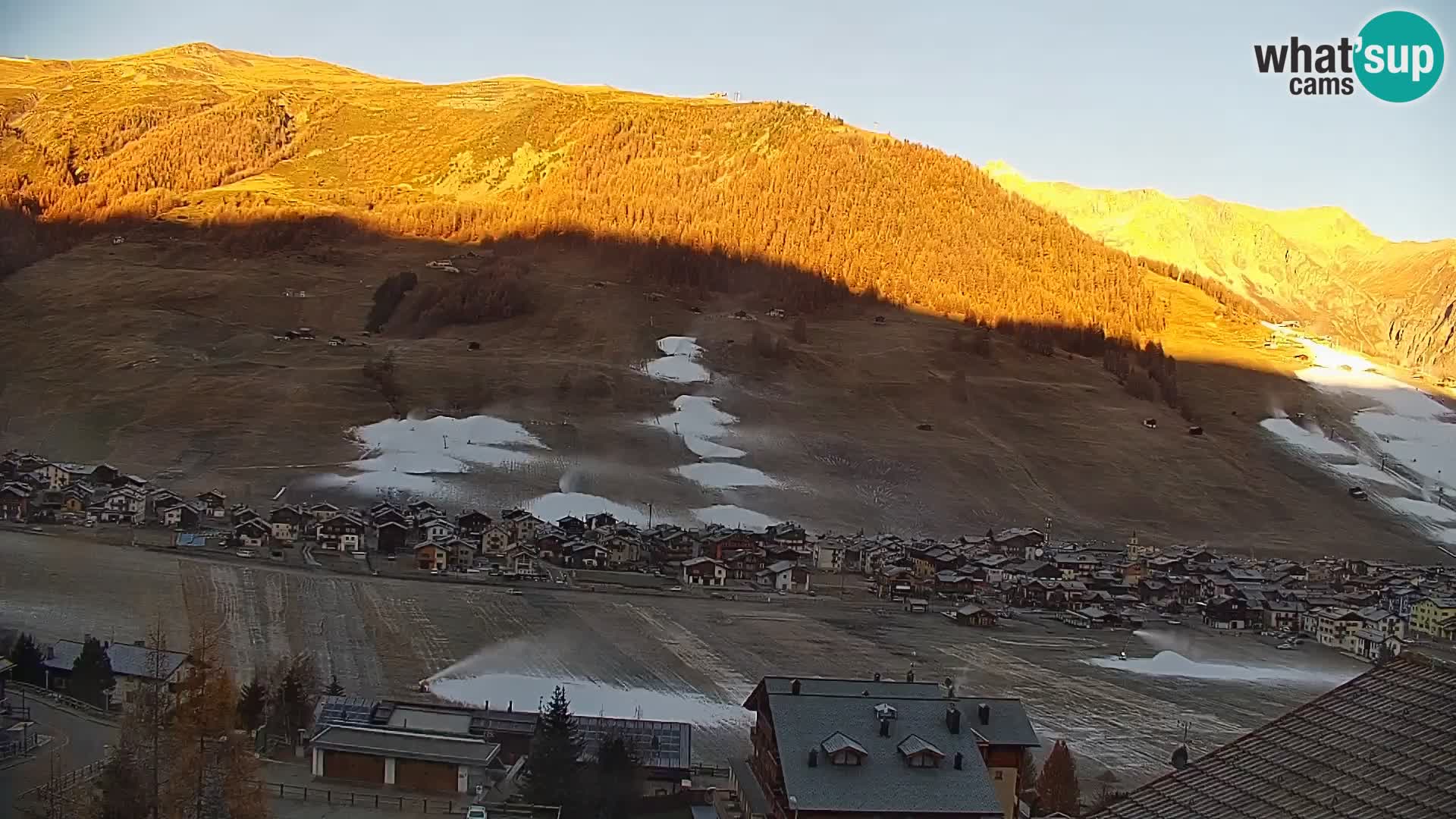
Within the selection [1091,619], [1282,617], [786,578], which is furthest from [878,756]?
[1282,617]

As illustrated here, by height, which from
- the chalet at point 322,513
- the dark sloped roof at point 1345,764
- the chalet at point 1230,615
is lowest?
the chalet at point 1230,615

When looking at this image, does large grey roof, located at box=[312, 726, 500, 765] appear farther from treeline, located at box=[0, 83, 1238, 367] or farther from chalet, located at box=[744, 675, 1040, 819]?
treeline, located at box=[0, 83, 1238, 367]

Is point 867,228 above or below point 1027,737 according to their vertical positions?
above

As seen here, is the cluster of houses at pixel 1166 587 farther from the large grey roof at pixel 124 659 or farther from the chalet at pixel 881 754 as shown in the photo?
the large grey roof at pixel 124 659

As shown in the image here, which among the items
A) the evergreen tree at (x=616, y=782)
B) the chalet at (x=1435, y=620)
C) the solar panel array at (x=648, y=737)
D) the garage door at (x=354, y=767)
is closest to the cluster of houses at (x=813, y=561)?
the chalet at (x=1435, y=620)

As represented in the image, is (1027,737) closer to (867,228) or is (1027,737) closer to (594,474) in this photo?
(594,474)

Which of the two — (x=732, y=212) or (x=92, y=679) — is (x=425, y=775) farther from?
(x=732, y=212)

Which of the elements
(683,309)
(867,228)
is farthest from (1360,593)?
(867,228)
